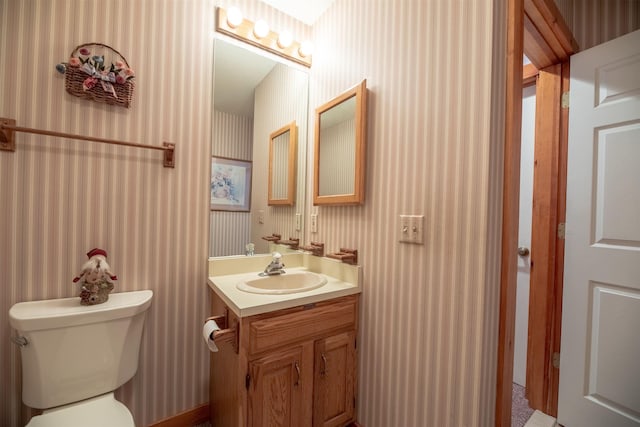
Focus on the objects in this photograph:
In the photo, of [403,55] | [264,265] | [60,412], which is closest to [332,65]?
[403,55]

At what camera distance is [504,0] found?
948mm

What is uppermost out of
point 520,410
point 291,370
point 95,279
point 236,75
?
point 236,75

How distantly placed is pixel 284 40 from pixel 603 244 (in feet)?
7.11

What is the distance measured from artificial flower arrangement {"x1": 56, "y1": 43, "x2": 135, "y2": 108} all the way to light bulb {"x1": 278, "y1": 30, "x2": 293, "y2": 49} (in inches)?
35.4

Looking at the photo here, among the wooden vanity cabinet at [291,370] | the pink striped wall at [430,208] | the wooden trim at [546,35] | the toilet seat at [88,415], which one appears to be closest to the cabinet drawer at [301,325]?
the wooden vanity cabinet at [291,370]

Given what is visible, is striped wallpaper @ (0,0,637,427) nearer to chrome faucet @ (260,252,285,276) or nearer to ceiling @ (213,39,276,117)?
→ ceiling @ (213,39,276,117)

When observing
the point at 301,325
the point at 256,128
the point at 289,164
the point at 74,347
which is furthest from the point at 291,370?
the point at 256,128

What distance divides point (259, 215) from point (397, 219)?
95 centimetres

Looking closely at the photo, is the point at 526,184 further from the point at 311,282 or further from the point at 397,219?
the point at 311,282

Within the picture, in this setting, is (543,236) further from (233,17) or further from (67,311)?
(67,311)

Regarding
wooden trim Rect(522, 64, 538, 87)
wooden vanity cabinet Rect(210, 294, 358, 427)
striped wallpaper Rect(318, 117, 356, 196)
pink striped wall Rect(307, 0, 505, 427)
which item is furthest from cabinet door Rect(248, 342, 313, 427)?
wooden trim Rect(522, 64, 538, 87)

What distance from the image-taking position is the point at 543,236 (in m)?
1.55

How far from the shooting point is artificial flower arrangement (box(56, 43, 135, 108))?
1.16 metres

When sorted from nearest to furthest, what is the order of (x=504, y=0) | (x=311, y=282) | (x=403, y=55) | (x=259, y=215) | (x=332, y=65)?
(x=504, y=0)
(x=403, y=55)
(x=311, y=282)
(x=332, y=65)
(x=259, y=215)
